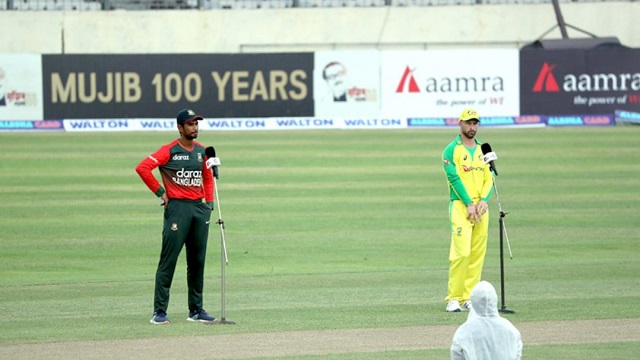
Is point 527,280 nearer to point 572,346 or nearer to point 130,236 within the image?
point 572,346

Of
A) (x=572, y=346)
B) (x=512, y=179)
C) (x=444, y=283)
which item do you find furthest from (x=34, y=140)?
(x=572, y=346)

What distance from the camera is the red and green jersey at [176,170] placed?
12977 millimetres

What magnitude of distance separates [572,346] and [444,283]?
475 cm

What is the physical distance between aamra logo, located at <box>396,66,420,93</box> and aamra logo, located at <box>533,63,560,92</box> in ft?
11.4

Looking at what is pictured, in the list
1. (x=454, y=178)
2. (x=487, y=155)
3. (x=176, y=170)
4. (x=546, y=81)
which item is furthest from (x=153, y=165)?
(x=546, y=81)

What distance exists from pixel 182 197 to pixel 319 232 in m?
9.16

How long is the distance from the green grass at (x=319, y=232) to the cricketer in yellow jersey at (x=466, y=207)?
40 cm

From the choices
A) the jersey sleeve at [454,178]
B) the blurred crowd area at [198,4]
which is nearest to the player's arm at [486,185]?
the jersey sleeve at [454,178]

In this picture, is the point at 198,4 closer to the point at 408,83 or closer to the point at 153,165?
the point at 408,83

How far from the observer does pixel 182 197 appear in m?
13.0

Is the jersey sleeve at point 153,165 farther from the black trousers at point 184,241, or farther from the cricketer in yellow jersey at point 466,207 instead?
the cricketer in yellow jersey at point 466,207

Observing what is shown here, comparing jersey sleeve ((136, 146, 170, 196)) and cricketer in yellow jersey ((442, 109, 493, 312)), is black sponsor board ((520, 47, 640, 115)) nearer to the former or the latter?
cricketer in yellow jersey ((442, 109, 493, 312))

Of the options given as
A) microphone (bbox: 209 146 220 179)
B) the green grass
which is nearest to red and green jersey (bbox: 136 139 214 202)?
microphone (bbox: 209 146 220 179)

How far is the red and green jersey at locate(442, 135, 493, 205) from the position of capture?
45.4ft
